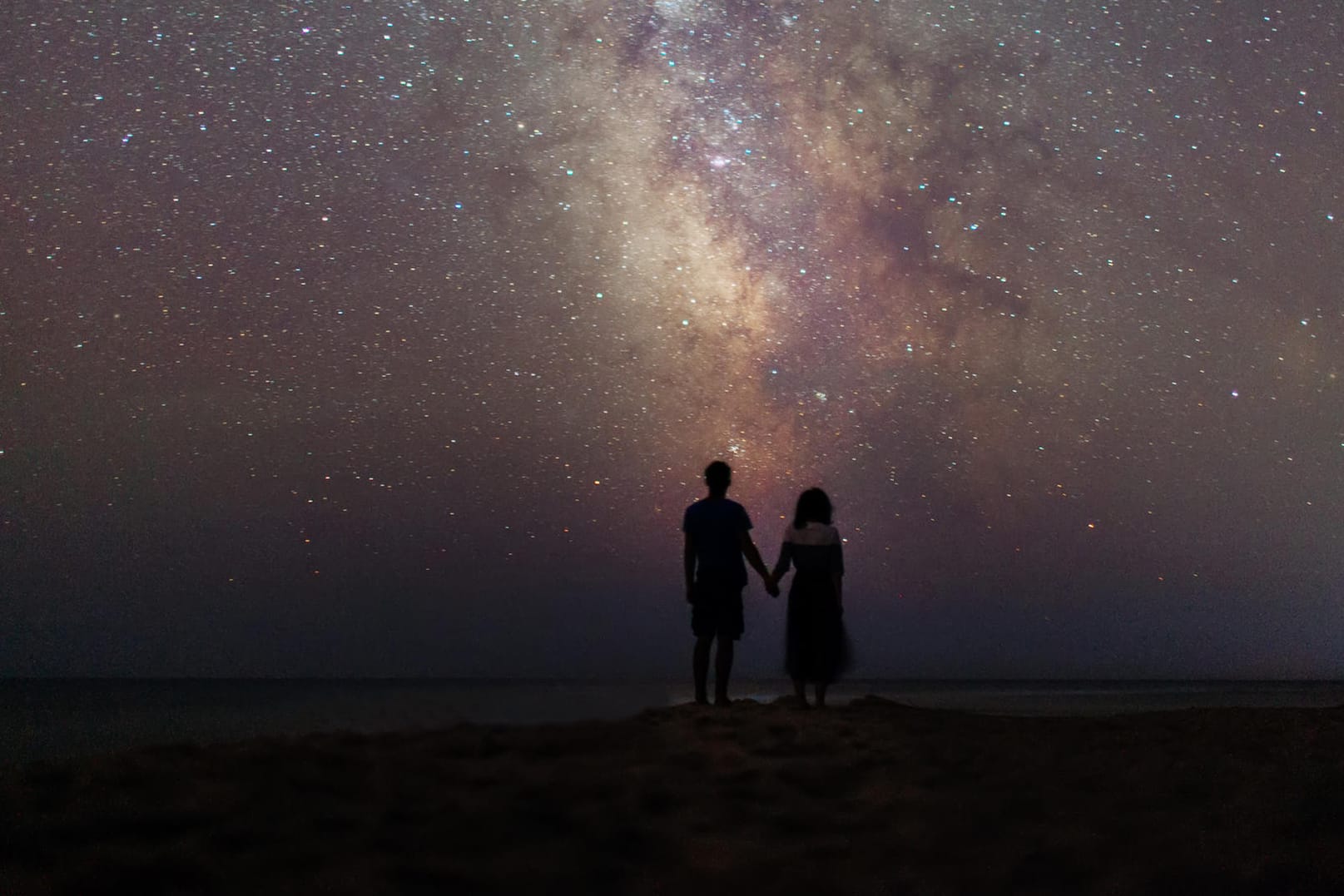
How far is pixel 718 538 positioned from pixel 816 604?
78 cm

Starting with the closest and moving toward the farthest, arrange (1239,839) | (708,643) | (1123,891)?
(1123,891)
(1239,839)
(708,643)

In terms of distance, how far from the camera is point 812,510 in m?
7.09

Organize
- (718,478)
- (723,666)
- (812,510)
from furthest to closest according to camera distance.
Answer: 1. (812,510)
2. (718,478)
3. (723,666)

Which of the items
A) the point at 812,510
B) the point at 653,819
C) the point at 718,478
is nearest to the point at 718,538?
the point at 718,478

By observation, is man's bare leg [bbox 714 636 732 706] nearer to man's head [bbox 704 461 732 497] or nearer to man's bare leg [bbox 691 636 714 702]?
man's bare leg [bbox 691 636 714 702]

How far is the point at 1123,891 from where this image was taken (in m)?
2.40

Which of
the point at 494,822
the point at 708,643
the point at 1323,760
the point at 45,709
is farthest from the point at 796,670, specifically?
the point at 45,709

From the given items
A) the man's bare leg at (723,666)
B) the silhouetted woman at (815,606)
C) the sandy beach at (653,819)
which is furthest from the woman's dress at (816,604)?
the sandy beach at (653,819)

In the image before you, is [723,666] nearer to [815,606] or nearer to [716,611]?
[716,611]

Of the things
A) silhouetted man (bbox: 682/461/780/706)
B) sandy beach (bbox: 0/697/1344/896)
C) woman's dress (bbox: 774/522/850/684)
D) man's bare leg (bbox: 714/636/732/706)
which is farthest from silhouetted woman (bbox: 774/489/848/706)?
sandy beach (bbox: 0/697/1344/896)

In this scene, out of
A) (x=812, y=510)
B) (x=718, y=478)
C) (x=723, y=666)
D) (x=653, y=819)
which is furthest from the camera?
(x=812, y=510)

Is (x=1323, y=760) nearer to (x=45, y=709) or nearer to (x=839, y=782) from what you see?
(x=839, y=782)

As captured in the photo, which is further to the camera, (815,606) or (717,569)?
(815,606)

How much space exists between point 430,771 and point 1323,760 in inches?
125
